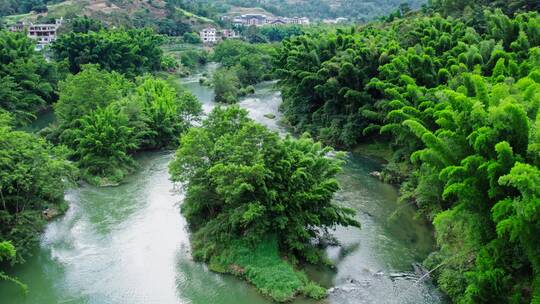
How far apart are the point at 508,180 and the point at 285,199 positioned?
25.0 ft

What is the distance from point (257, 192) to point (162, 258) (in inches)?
167

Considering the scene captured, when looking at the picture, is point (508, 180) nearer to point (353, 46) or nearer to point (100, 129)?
point (100, 129)

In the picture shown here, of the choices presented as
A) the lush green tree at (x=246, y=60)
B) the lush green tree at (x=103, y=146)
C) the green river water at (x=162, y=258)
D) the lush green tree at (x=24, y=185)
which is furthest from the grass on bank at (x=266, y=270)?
the lush green tree at (x=246, y=60)

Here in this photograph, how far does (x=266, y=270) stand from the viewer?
16.3 m

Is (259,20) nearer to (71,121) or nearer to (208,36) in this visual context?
(208,36)

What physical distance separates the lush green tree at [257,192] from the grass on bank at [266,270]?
38mm

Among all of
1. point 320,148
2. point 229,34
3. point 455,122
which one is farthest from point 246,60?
point 455,122

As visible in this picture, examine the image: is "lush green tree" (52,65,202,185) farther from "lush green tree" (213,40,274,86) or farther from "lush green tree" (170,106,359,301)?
"lush green tree" (213,40,274,86)

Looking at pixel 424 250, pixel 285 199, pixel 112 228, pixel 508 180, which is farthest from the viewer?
pixel 112 228

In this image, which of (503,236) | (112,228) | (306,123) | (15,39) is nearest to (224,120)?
(112,228)

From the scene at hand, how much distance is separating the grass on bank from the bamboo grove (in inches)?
158

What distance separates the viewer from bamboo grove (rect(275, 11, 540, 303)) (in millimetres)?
12312

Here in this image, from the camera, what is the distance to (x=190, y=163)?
18.9 meters

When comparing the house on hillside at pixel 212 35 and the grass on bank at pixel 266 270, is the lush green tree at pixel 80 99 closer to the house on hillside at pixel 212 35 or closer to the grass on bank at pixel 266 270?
the grass on bank at pixel 266 270
